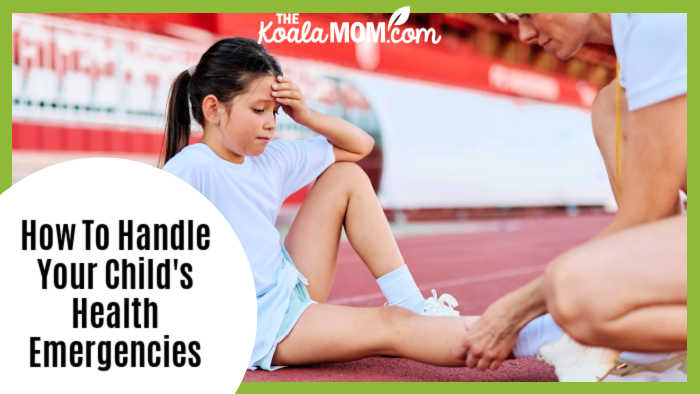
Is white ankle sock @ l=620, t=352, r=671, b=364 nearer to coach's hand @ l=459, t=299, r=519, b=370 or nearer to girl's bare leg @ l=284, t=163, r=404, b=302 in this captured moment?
coach's hand @ l=459, t=299, r=519, b=370

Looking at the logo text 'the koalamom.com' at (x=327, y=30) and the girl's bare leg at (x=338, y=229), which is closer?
the girl's bare leg at (x=338, y=229)

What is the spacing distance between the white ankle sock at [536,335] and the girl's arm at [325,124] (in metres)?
0.84

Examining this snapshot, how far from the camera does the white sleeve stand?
268 cm

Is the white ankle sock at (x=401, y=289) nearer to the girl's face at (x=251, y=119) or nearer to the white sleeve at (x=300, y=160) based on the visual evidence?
the white sleeve at (x=300, y=160)

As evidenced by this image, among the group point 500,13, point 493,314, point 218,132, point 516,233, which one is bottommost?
point 516,233

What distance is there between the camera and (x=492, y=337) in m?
2.15

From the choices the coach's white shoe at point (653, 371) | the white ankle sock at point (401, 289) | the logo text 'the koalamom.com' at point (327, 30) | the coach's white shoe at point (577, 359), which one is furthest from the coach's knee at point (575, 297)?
the logo text 'the koalamom.com' at point (327, 30)

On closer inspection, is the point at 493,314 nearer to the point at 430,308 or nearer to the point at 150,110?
the point at 430,308

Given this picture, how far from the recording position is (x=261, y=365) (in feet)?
8.03

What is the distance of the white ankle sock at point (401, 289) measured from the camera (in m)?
2.64

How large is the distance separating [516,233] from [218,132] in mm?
7377

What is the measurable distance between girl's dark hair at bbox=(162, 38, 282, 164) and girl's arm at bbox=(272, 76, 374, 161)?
7 centimetres

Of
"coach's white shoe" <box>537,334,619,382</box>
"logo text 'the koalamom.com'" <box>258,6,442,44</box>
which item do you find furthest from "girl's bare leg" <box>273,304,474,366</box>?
"logo text 'the koalamom.com'" <box>258,6,442,44</box>

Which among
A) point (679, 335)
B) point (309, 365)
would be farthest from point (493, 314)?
point (309, 365)
